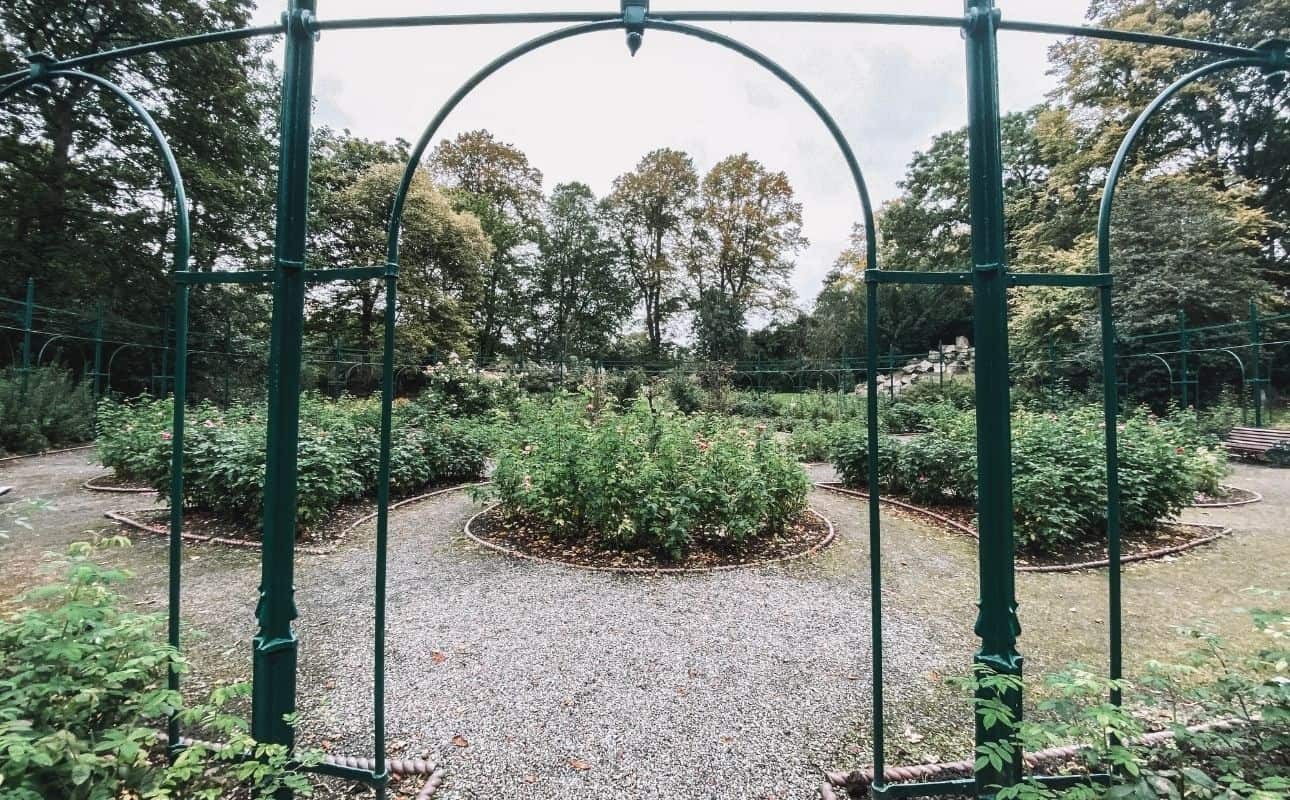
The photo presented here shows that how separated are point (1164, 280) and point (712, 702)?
47.7ft

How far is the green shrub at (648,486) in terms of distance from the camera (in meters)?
4.30

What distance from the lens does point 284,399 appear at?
1.49 metres

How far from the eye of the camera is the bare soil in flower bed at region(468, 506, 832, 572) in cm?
418

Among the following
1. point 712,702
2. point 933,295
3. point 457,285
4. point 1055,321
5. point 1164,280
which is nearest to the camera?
point 712,702

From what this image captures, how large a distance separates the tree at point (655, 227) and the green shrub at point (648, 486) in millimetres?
19247

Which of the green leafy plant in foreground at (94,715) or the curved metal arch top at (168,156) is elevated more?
the curved metal arch top at (168,156)

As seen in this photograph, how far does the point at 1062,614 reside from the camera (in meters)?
3.27

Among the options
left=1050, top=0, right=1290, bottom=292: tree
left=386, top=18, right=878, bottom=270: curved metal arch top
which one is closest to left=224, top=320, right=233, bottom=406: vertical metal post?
left=386, top=18, right=878, bottom=270: curved metal arch top

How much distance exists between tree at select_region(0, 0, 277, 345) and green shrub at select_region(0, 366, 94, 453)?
2.03m

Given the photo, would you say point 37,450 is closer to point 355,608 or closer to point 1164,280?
point 355,608

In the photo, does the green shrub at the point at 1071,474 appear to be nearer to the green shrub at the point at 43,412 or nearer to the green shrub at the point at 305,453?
the green shrub at the point at 305,453

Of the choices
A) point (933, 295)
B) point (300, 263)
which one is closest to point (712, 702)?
point (300, 263)

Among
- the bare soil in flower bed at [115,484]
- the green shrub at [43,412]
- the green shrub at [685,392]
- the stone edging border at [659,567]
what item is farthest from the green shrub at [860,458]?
the green shrub at [43,412]

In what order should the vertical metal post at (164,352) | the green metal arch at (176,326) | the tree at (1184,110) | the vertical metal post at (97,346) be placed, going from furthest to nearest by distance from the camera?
the tree at (1184,110) → the vertical metal post at (164,352) → the vertical metal post at (97,346) → the green metal arch at (176,326)
